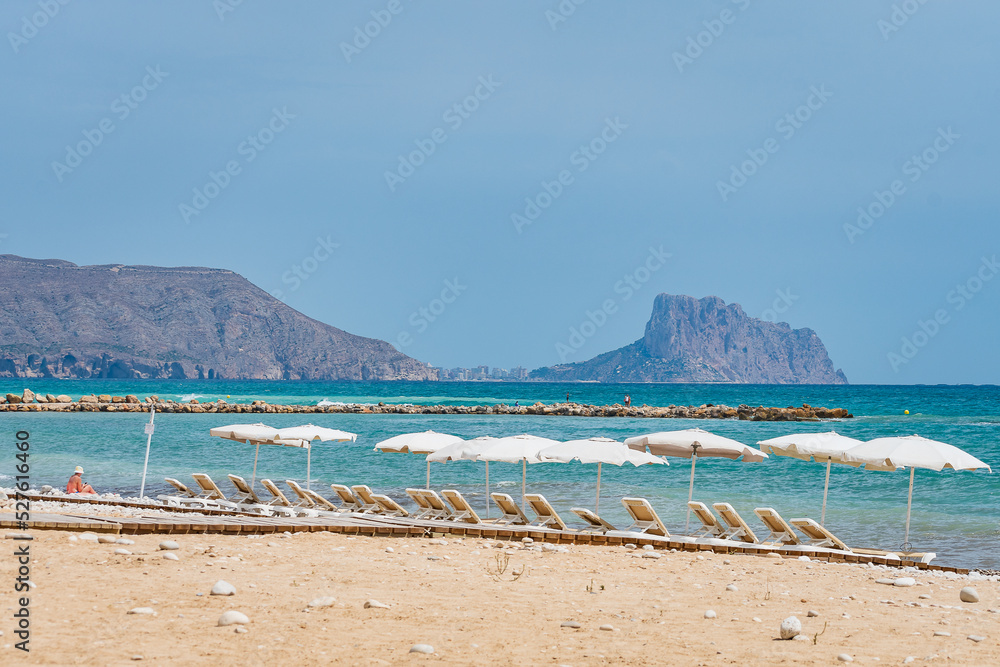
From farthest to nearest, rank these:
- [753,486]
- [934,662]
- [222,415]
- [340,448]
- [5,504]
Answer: [222,415], [340,448], [753,486], [5,504], [934,662]

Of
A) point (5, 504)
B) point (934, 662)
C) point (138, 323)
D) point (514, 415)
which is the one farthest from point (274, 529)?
point (138, 323)

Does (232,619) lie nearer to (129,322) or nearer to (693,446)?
(693,446)

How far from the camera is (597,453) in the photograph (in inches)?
519

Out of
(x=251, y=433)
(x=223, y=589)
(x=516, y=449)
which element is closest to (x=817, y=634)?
(x=223, y=589)

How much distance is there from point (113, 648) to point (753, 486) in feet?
64.3

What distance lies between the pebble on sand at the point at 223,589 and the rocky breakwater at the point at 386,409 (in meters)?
53.0

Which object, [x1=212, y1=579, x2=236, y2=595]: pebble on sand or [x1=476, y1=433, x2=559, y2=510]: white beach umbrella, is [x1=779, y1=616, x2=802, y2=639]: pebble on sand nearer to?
[x1=212, y1=579, x2=236, y2=595]: pebble on sand

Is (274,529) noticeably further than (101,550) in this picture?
Yes

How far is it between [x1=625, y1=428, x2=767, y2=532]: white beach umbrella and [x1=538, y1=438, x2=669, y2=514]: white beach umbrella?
19 cm

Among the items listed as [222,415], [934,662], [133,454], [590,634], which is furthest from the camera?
[222,415]

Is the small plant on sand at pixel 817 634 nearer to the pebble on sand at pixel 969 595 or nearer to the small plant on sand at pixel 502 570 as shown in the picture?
the pebble on sand at pixel 969 595

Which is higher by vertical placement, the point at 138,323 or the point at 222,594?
the point at 138,323

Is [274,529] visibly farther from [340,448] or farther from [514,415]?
[514,415]

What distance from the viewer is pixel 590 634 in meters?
6.39
